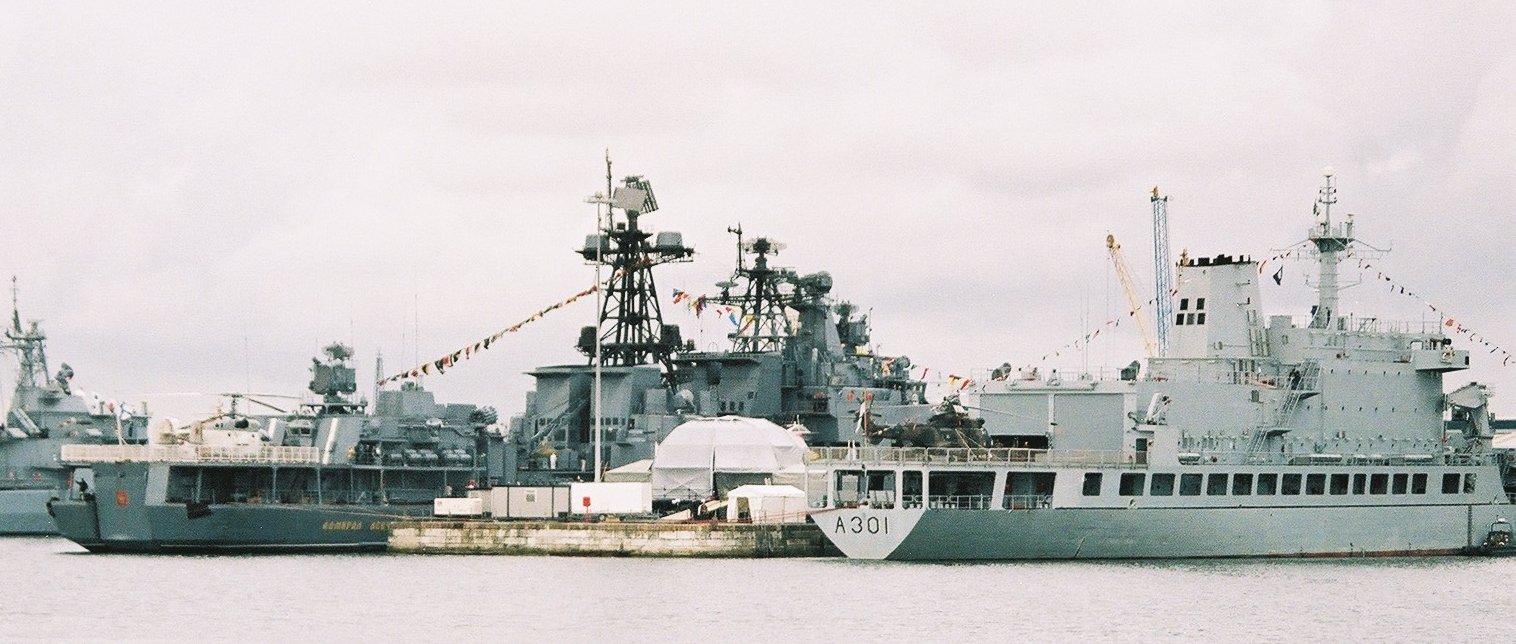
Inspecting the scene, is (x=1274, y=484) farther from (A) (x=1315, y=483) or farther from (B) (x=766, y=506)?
(B) (x=766, y=506)

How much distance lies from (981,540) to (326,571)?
19170 millimetres

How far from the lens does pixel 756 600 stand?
54.2 meters

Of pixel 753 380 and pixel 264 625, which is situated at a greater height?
pixel 753 380

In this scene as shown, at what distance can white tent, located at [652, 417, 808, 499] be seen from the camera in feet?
255

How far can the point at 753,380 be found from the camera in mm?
93062

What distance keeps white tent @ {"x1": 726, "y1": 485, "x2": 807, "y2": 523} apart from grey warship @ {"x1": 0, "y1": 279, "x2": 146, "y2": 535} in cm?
3906

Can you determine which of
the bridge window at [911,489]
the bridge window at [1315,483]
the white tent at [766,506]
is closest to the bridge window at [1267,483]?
the bridge window at [1315,483]

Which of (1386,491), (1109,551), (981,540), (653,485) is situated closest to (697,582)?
(981,540)

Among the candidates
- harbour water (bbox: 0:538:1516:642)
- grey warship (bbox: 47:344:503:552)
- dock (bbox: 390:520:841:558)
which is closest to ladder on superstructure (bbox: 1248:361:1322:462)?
harbour water (bbox: 0:538:1516:642)

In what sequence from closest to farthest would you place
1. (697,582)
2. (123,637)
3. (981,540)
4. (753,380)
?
1. (123,637)
2. (697,582)
3. (981,540)
4. (753,380)

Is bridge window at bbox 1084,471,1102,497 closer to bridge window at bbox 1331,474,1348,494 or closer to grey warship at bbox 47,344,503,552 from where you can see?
bridge window at bbox 1331,474,1348,494

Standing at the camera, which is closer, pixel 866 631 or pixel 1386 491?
pixel 866 631

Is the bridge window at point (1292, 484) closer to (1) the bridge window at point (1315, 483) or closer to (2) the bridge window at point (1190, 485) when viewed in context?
(1) the bridge window at point (1315, 483)

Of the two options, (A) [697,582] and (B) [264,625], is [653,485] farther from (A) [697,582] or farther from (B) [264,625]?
(B) [264,625]
